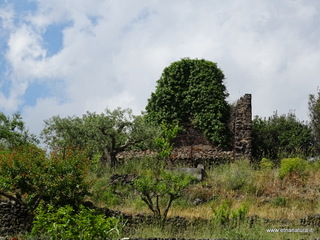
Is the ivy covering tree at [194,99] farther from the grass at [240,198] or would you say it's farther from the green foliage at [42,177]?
the green foliage at [42,177]

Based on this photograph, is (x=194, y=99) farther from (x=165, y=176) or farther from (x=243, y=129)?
(x=165, y=176)

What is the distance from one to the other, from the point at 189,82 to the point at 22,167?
13192 millimetres

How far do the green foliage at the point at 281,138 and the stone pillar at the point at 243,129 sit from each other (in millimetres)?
1438

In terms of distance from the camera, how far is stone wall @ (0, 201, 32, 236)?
552 inches

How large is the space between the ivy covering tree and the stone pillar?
2.67 ft

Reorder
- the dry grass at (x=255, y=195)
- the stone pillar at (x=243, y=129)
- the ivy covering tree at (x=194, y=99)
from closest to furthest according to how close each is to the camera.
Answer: the dry grass at (x=255, y=195) < the stone pillar at (x=243, y=129) < the ivy covering tree at (x=194, y=99)

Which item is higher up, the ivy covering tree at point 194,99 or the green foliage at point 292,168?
the ivy covering tree at point 194,99

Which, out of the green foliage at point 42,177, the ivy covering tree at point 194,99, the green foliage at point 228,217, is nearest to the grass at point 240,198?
the green foliage at point 228,217

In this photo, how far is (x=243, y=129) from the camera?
24.1 meters

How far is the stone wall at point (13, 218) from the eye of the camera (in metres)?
14.0

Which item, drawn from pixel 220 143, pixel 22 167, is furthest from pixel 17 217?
pixel 220 143

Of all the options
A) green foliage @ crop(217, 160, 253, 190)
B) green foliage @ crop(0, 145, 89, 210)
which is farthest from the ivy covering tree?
green foliage @ crop(0, 145, 89, 210)

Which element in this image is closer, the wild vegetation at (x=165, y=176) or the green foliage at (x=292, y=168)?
the wild vegetation at (x=165, y=176)

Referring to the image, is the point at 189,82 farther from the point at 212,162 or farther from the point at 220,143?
the point at 212,162
